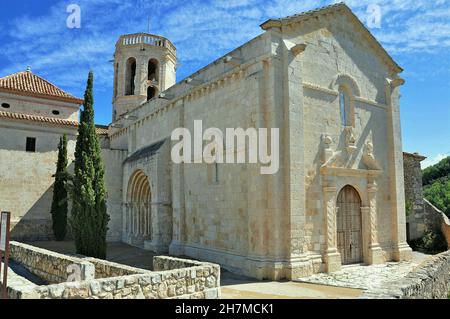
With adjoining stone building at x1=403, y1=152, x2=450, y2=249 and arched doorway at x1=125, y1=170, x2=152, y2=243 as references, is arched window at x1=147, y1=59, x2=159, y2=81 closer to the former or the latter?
arched doorway at x1=125, y1=170, x2=152, y2=243

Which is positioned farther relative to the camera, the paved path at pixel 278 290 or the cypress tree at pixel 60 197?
the cypress tree at pixel 60 197

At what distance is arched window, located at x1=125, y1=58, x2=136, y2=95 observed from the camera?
2572cm

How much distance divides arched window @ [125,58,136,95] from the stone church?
770 cm

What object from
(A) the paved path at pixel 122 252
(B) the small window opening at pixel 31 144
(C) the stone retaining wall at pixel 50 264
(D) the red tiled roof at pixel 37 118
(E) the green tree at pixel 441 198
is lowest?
(A) the paved path at pixel 122 252

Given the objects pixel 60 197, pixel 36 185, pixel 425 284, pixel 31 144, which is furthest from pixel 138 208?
pixel 425 284

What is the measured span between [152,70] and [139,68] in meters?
1.55

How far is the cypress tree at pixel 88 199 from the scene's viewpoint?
43.6 feet

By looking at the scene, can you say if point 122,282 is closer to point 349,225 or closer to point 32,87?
point 349,225

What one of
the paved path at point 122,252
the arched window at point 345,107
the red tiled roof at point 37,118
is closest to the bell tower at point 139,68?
the red tiled roof at point 37,118

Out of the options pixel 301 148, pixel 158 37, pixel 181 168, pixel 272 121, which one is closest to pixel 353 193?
pixel 301 148

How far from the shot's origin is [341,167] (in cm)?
1220

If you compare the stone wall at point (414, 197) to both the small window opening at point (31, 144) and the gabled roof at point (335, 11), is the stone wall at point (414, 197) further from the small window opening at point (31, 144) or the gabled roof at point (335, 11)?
the small window opening at point (31, 144)
